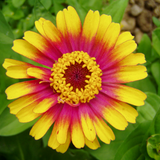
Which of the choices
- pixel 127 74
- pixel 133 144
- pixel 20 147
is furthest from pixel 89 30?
pixel 20 147

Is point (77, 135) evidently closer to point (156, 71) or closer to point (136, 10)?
point (156, 71)

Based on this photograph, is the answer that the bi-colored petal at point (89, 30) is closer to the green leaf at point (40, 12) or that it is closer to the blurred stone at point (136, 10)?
the green leaf at point (40, 12)

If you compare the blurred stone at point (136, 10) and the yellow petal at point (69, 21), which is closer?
the yellow petal at point (69, 21)

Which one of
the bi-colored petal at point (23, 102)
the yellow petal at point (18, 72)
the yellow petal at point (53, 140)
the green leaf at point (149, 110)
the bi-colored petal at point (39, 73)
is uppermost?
the yellow petal at point (18, 72)

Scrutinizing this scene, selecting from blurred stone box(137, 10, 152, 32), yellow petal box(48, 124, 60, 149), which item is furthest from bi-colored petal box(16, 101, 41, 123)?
blurred stone box(137, 10, 152, 32)

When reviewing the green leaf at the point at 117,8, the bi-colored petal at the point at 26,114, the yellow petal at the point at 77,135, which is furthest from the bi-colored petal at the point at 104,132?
the green leaf at the point at 117,8

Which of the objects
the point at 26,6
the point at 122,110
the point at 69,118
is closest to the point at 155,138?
the point at 122,110

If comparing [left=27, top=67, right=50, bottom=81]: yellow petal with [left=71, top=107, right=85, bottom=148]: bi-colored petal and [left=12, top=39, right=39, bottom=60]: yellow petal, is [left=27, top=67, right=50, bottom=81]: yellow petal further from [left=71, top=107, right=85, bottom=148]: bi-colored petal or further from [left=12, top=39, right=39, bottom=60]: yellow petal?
[left=71, top=107, right=85, bottom=148]: bi-colored petal

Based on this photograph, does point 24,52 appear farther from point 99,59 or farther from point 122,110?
point 122,110
